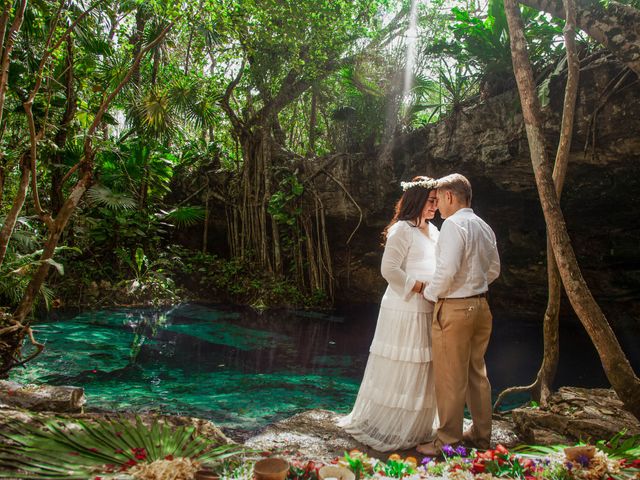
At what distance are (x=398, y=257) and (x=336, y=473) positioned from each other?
187 cm

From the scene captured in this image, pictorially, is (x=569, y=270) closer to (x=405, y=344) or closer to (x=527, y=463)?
(x=405, y=344)

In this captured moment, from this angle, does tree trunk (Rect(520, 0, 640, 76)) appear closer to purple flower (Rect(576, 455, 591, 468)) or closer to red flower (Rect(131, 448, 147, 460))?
purple flower (Rect(576, 455, 591, 468))

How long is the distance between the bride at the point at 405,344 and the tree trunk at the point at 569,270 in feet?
2.74

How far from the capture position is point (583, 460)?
159cm

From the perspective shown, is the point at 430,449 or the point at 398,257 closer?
the point at 430,449

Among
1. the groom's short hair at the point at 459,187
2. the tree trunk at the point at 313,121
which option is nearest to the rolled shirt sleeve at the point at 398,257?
the groom's short hair at the point at 459,187

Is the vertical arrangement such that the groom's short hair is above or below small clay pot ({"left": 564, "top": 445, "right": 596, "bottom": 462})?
above

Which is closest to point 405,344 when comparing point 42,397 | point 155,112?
point 42,397

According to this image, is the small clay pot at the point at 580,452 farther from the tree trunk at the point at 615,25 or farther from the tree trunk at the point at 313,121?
the tree trunk at the point at 313,121

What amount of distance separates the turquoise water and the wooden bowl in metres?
2.57

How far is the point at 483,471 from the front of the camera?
5.42ft

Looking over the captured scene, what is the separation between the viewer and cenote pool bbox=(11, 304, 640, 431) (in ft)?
15.2

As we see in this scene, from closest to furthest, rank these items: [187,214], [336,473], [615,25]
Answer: [336,473], [615,25], [187,214]

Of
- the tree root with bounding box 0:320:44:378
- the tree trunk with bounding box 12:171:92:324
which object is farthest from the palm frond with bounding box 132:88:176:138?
the tree root with bounding box 0:320:44:378
